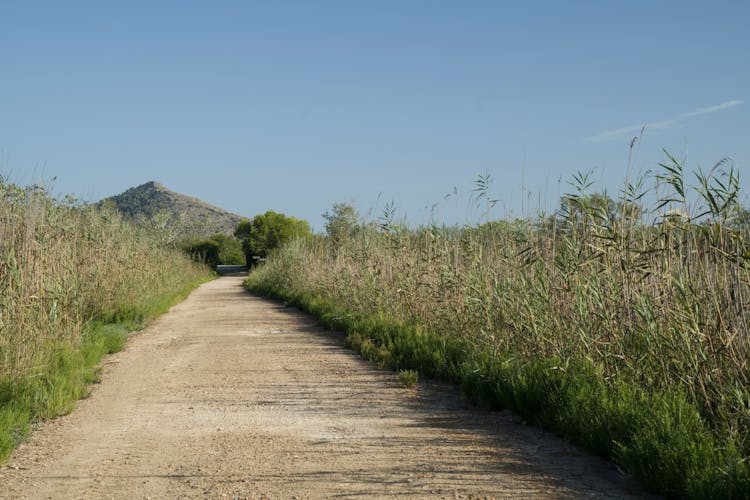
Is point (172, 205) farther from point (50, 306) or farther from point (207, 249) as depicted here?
point (50, 306)

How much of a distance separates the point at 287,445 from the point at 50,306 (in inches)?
227

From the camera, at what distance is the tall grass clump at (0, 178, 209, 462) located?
26.0 ft

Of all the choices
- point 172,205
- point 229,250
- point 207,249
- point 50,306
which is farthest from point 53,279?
point 172,205

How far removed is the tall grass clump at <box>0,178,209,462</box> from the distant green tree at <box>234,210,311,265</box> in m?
47.5

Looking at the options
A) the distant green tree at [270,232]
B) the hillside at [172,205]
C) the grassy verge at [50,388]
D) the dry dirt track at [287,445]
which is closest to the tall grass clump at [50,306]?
the grassy verge at [50,388]

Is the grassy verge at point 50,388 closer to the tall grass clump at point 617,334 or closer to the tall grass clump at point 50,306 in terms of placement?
the tall grass clump at point 50,306

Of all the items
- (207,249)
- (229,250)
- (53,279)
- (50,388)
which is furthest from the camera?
(229,250)

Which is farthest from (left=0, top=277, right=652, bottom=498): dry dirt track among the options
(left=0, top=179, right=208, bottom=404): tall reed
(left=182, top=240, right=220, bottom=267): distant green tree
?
(left=182, top=240, right=220, bottom=267): distant green tree

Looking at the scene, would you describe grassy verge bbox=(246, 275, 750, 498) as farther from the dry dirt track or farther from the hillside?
the hillside

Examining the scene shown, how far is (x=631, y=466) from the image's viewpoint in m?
5.48

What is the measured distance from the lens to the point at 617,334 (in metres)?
7.36

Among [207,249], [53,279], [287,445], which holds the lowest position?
[287,445]

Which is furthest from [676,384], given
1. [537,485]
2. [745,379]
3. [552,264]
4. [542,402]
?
[552,264]

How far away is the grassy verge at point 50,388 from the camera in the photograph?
680cm
